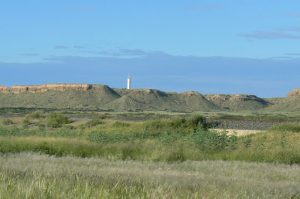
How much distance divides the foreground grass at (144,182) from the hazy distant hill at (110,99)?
5297 inches

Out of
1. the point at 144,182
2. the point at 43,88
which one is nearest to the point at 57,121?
the point at 144,182

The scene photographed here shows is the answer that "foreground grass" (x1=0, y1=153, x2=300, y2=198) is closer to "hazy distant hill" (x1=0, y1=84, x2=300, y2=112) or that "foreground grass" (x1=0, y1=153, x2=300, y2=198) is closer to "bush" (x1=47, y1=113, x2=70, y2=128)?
"bush" (x1=47, y1=113, x2=70, y2=128)

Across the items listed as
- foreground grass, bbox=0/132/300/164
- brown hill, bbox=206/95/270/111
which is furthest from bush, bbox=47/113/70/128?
brown hill, bbox=206/95/270/111

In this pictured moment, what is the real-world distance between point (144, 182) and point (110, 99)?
153 meters

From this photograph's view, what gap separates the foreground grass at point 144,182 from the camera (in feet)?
24.3

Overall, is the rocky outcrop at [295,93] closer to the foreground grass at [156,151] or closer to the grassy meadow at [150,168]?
the grassy meadow at [150,168]

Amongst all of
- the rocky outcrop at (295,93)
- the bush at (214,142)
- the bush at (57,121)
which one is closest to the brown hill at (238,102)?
the rocky outcrop at (295,93)

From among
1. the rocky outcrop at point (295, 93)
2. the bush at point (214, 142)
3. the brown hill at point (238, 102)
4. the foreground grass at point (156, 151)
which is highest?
the rocky outcrop at point (295, 93)

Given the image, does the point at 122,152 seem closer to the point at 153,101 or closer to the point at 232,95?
the point at 153,101

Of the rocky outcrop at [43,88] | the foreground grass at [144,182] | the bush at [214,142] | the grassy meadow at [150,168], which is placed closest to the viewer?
the foreground grass at [144,182]

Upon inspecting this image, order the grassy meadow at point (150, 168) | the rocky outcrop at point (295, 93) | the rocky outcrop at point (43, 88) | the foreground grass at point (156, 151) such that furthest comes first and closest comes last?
the rocky outcrop at point (43, 88) → the rocky outcrop at point (295, 93) → the foreground grass at point (156, 151) → the grassy meadow at point (150, 168)

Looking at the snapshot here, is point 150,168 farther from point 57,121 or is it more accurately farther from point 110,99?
point 110,99

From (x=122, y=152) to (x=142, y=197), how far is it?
16.3 meters

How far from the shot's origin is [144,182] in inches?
432
